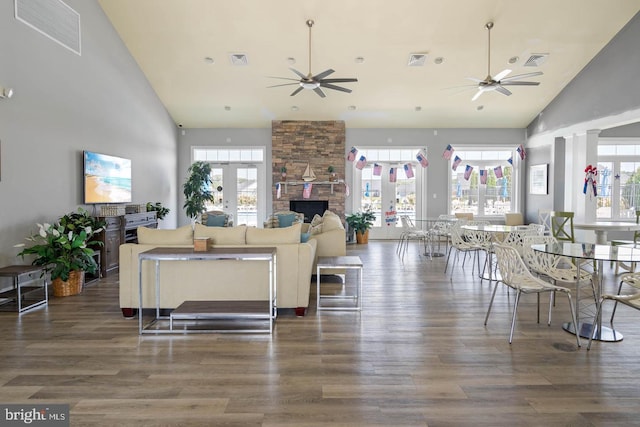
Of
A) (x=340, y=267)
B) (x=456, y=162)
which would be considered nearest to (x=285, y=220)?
(x=340, y=267)

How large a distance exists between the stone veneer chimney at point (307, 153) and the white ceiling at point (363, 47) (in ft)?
1.49

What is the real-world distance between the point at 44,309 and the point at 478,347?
15.0 ft

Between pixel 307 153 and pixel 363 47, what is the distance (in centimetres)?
350

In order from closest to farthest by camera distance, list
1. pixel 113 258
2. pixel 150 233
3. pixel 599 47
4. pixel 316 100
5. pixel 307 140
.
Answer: pixel 150 233, pixel 113 258, pixel 599 47, pixel 316 100, pixel 307 140

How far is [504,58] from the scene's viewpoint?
8.06 meters

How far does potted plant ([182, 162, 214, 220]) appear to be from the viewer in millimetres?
10250

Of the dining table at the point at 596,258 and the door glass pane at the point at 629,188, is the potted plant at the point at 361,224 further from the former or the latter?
the dining table at the point at 596,258

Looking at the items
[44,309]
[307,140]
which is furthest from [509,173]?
[44,309]

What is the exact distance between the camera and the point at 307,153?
10773 mm

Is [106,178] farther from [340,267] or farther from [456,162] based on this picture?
[456,162]

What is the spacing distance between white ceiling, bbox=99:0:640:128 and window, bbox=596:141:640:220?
201 centimetres

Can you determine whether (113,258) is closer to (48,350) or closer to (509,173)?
(48,350)

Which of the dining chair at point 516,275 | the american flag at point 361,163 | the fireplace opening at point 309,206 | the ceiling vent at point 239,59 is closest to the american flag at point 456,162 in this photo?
the american flag at point 361,163

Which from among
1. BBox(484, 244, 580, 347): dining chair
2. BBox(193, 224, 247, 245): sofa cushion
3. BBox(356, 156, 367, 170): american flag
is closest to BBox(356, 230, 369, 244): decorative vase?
BBox(356, 156, 367, 170): american flag
